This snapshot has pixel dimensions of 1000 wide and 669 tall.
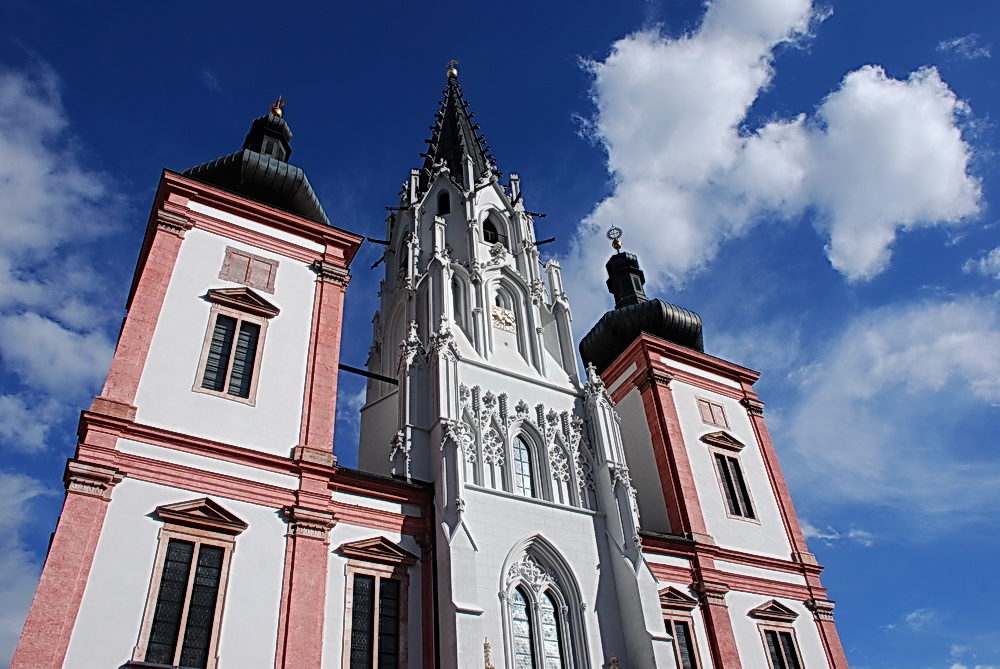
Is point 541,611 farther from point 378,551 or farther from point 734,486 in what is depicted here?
point 734,486

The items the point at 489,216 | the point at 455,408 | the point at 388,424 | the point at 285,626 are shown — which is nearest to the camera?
the point at 285,626

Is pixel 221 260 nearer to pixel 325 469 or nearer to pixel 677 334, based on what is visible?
pixel 325 469

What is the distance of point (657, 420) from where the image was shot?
23969 mm

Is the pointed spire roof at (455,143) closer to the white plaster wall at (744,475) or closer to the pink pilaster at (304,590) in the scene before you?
the white plaster wall at (744,475)

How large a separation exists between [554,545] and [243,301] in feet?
29.6

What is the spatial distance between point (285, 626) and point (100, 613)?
295 cm

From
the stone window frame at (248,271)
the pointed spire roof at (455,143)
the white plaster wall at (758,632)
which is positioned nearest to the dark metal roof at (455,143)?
the pointed spire roof at (455,143)

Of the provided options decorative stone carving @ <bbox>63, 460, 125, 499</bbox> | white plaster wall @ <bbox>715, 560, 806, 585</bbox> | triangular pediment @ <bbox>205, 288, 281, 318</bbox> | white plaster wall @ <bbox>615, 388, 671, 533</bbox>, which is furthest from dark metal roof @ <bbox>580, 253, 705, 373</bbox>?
decorative stone carving @ <bbox>63, 460, 125, 499</bbox>

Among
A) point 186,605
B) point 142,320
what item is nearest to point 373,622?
point 186,605

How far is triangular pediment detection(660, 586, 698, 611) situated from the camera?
62.7 feet

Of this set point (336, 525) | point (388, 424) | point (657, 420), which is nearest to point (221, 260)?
point (388, 424)

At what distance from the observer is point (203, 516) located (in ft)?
46.6

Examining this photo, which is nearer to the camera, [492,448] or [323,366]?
[323,366]

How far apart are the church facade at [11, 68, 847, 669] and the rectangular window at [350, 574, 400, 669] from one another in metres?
0.05
